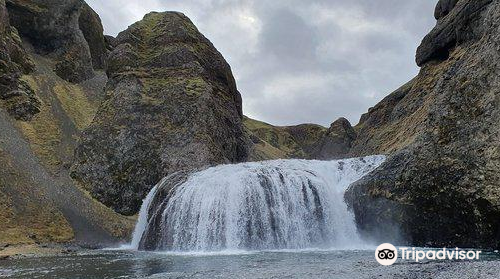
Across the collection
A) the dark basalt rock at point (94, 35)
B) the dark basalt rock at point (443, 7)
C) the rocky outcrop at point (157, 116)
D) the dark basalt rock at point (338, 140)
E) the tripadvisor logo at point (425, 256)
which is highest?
the dark basalt rock at point (94, 35)

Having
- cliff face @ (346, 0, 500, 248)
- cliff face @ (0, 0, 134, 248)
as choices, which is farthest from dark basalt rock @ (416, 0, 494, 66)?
cliff face @ (0, 0, 134, 248)

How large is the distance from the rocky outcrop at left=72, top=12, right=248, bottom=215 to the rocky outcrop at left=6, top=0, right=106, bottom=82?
56.0ft

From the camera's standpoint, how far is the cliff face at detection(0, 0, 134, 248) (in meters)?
39.4

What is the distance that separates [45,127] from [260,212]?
3853 centimetres

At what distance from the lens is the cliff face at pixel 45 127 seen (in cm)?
3944

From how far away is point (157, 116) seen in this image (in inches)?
2334

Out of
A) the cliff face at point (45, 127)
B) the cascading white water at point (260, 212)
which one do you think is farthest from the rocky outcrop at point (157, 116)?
the cascading white water at point (260, 212)

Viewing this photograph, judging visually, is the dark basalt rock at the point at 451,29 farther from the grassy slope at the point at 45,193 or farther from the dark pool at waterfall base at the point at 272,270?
the grassy slope at the point at 45,193

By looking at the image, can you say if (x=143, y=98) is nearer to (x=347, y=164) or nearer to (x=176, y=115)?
(x=176, y=115)

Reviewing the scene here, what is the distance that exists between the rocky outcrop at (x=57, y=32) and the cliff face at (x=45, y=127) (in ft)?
0.62

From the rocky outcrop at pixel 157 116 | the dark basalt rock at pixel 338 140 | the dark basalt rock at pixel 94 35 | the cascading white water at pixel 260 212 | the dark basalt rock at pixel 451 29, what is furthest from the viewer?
the dark basalt rock at pixel 338 140

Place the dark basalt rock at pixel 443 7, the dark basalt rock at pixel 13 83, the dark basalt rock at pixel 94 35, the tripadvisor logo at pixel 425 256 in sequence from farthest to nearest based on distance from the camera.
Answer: the dark basalt rock at pixel 94 35 → the dark basalt rock at pixel 443 7 → the dark basalt rock at pixel 13 83 → the tripadvisor logo at pixel 425 256

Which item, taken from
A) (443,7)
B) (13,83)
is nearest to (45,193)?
(13,83)

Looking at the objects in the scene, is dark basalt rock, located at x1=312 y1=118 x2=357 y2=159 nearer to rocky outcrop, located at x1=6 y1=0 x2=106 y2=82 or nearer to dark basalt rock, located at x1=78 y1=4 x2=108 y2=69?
dark basalt rock, located at x1=78 y1=4 x2=108 y2=69
